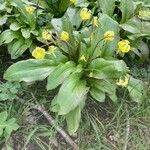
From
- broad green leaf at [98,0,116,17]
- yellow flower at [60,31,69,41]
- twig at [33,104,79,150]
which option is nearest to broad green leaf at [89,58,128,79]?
yellow flower at [60,31,69,41]

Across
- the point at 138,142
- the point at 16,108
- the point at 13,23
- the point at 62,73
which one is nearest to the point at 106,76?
the point at 62,73

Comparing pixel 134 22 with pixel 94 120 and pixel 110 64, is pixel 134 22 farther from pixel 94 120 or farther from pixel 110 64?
pixel 94 120

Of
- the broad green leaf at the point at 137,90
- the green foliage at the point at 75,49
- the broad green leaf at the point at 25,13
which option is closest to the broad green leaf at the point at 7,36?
the green foliage at the point at 75,49

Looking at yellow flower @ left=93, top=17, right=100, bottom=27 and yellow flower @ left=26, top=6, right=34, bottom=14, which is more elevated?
yellow flower @ left=26, top=6, right=34, bottom=14

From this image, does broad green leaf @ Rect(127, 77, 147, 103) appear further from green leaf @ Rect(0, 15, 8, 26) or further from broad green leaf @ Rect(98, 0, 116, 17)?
green leaf @ Rect(0, 15, 8, 26)

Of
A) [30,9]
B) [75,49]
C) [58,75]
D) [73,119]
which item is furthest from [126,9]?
[73,119]

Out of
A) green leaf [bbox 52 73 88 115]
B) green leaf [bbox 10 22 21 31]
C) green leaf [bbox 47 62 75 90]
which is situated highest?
green leaf [bbox 10 22 21 31]
